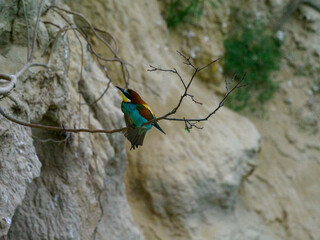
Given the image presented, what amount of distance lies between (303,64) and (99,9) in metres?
2.60

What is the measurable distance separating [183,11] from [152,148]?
144 centimetres

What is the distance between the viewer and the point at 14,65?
1925 millimetres

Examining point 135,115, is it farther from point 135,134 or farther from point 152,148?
point 152,148

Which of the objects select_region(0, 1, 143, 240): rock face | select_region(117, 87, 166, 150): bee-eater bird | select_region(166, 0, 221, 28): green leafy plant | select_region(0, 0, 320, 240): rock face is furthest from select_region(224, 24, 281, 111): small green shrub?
select_region(117, 87, 166, 150): bee-eater bird

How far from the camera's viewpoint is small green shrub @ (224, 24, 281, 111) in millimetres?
4223

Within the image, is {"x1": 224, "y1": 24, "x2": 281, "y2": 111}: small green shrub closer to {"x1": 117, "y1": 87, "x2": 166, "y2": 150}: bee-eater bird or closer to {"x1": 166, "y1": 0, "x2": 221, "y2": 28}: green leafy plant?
{"x1": 166, "y1": 0, "x2": 221, "y2": 28}: green leafy plant

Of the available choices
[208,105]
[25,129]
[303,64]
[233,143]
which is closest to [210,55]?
[208,105]

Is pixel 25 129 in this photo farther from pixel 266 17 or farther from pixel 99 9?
pixel 266 17

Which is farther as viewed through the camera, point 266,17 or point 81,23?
point 266,17

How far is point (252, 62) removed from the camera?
429 centimetres

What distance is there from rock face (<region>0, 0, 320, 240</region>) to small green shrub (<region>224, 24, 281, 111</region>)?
151mm

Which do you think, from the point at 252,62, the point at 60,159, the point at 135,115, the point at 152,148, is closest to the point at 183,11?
the point at 252,62

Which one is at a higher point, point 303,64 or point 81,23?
point 303,64

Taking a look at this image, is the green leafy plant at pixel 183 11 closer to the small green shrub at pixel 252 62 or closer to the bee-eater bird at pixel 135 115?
the small green shrub at pixel 252 62
